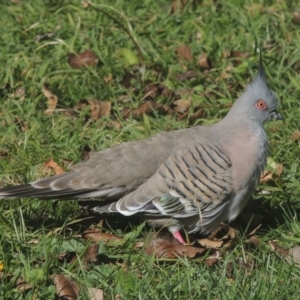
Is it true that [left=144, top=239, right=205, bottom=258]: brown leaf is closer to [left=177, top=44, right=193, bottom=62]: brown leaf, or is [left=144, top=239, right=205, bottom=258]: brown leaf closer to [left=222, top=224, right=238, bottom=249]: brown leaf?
[left=222, top=224, right=238, bottom=249]: brown leaf

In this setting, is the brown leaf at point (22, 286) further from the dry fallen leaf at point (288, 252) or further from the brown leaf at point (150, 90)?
the brown leaf at point (150, 90)

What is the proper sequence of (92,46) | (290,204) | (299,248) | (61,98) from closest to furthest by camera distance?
1. (299,248)
2. (290,204)
3. (61,98)
4. (92,46)

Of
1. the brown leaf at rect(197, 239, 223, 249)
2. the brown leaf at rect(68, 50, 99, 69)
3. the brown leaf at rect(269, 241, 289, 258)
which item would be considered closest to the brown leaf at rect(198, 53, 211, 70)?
the brown leaf at rect(68, 50, 99, 69)

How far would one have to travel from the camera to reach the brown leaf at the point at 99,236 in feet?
17.8

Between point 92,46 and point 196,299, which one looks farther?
point 92,46

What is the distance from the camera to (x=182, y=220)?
557 cm

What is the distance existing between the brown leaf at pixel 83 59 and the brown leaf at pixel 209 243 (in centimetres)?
256

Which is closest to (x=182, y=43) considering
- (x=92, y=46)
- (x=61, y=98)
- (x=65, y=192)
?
(x=92, y=46)

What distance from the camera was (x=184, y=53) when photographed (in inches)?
310

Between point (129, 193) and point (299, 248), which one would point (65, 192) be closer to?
point (129, 193)

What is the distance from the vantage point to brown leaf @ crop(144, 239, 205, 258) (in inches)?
207

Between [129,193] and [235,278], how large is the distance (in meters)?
1.00

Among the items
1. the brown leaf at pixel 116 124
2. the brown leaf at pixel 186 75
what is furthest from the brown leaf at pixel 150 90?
the brown leaf at pixel 116 124

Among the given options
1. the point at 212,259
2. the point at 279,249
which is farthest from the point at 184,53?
the point at 212,259
